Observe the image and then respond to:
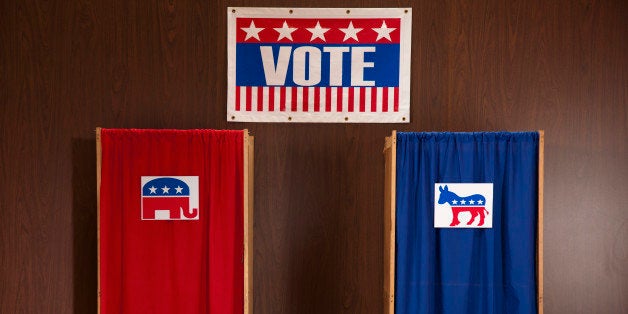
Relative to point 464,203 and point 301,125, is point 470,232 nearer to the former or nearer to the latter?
point 464,203

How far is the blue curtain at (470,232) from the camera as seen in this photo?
2449mm

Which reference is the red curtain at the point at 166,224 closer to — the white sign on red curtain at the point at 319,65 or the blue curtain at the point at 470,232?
the white sign on red curtain at the point at 319,65

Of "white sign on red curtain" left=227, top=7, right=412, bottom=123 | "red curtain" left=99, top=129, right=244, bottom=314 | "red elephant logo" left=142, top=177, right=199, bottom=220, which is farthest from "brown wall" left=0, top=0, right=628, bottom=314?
"red elephant logo" left=142, top=177, right=199, bottom=220

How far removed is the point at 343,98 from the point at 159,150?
1259 mm

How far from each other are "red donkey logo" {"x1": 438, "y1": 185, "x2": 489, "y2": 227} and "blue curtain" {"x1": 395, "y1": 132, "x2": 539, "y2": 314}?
0.19ft

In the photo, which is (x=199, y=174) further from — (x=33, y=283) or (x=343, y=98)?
(x=33, y=283)

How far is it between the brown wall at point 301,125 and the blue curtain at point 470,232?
1.81 feet

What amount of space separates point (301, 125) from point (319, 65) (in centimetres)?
43

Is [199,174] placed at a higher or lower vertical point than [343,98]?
lower

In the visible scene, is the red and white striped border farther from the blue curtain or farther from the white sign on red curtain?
the blue curtain

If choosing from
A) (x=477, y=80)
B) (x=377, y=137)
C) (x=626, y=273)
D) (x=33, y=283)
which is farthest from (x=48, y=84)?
(x=626, y=273)

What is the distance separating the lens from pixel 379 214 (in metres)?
3.04

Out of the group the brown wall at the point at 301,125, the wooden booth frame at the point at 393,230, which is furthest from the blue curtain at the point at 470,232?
the brown wall at the point at 301,125

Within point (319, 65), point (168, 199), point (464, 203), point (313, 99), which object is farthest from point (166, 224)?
point (464, 203)
